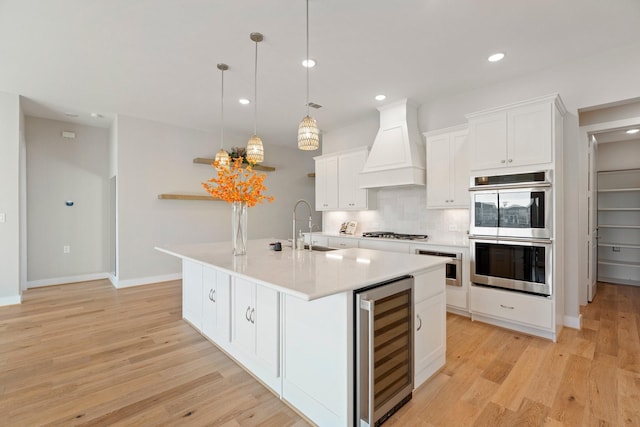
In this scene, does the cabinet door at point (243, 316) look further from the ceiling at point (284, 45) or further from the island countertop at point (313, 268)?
the ceiling at point (284, 45)

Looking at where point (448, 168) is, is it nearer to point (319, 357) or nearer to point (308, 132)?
point (308, 132)

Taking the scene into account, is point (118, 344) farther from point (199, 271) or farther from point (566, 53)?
point (566, 53)

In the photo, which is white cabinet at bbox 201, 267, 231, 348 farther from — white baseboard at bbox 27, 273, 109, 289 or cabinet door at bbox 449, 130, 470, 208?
white baseboard at bbox 27, 273, 109, 289

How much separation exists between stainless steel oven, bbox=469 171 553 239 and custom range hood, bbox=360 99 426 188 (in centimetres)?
93

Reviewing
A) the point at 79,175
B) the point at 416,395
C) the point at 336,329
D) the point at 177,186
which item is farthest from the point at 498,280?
the point at 79,175

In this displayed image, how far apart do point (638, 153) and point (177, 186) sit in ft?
24.9

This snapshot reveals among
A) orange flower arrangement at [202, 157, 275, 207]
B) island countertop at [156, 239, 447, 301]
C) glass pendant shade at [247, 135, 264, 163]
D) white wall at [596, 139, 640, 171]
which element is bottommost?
island countertop at [156, 239, 447, 301]

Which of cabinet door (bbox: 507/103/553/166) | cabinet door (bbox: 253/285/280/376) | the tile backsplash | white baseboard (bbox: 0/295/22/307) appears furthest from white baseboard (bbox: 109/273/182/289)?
cabinet door (bbox: 507/103/553/166)

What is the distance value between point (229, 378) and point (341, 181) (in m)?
3.59

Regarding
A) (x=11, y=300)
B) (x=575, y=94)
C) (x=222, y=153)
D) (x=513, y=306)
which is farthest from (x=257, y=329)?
(x=11, y=300)

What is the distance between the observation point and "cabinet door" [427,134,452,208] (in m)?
3.77

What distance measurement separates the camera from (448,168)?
376 cm

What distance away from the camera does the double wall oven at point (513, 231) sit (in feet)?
9.17

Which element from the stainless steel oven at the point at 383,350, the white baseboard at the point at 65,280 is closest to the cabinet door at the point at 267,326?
the stainless steel oven at the point at 383,350
